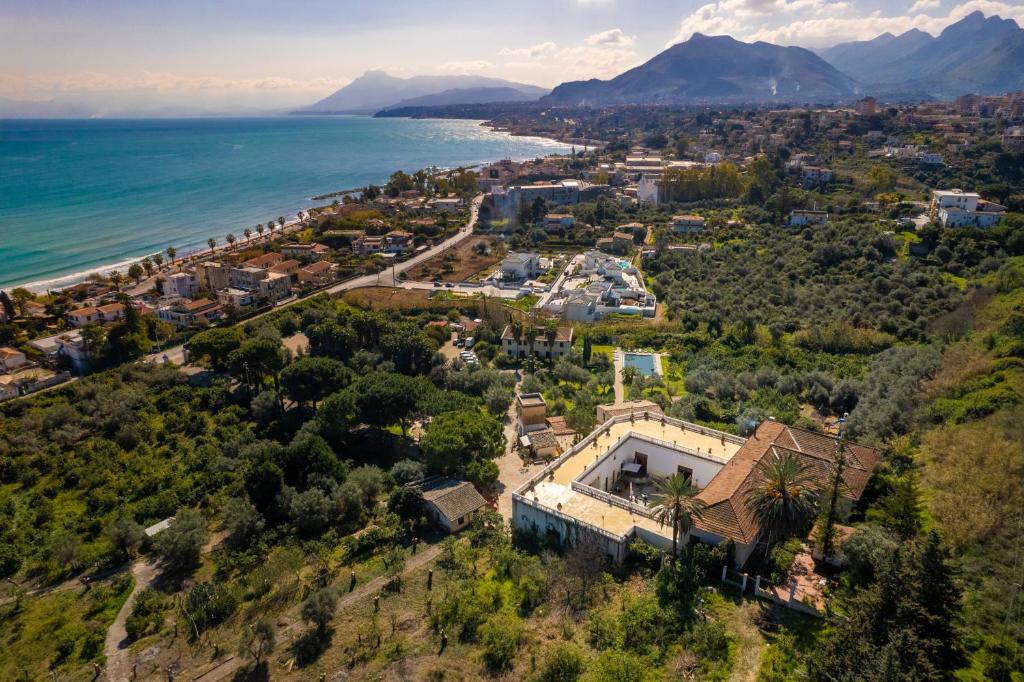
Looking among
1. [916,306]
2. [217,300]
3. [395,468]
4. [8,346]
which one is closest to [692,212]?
[916,306]

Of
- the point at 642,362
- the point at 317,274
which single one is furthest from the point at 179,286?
the point at 642,362

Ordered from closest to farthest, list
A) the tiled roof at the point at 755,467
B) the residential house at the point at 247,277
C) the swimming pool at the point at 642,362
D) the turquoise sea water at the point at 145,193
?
the tiled roof at the point at 755,467 < the swimming pool at the point at 642,362 < the residential house at the point at 247,277 < the turquoise sea water at the point at 145,193

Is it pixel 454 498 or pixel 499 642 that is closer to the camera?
pixel 499 642

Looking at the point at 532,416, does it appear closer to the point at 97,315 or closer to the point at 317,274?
the point at 317,274

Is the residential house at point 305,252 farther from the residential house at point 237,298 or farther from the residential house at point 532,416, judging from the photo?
the residential house at point 532,416

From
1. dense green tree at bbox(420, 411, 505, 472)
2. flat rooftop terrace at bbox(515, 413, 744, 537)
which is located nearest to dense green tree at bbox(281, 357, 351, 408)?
dense green tree at bbox(420, 411, 505, 472)

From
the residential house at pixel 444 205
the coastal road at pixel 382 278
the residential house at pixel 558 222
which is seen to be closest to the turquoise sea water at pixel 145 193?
the residential house at pixel 444 205
